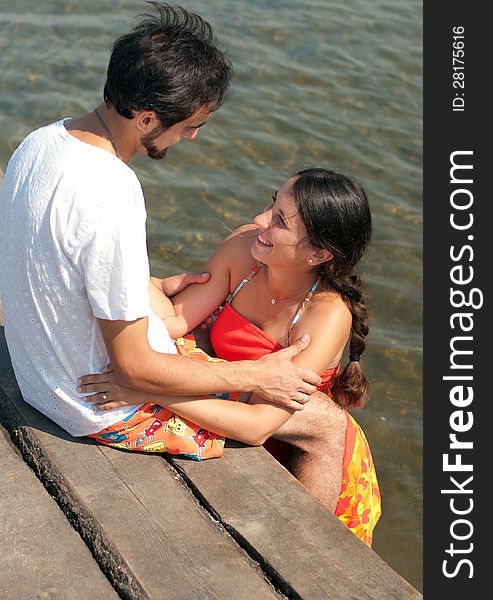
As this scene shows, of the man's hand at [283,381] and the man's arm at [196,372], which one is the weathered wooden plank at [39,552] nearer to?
the man's arm at [196,372]

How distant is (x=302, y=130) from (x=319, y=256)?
4.35m

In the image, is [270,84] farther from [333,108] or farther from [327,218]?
[327,218]

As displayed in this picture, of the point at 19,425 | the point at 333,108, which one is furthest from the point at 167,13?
the point at 333,108

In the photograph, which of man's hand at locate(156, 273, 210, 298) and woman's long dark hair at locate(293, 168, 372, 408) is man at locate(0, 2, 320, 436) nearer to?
woman's long dark hair at locate(293, 168, 372, 408)

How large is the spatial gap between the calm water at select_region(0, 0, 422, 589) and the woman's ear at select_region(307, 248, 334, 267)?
1883 millimetres

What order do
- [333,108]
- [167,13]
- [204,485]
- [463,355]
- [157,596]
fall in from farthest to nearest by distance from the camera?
[333,108] < [463,355] < [204,485] < [167,13] < [157,596]

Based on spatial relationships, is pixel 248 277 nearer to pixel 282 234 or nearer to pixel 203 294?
pixel 203 294

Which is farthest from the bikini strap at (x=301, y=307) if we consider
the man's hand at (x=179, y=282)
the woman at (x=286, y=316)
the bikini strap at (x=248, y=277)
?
the man's hand at (x=179, y=282)

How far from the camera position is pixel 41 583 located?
2.95 metres

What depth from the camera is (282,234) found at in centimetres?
369

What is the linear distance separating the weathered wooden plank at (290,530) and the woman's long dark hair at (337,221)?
71cm

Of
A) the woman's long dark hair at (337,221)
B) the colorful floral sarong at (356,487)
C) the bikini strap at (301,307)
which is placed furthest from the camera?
the colorful floral sarong at (356,487)

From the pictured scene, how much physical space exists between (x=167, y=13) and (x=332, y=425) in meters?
1.67

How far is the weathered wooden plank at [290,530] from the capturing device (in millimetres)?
3055
